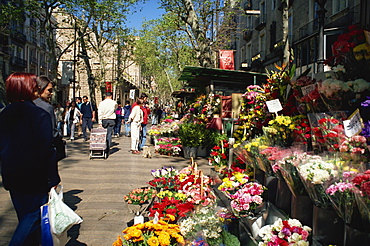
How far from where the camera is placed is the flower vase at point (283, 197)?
3188 millimetres

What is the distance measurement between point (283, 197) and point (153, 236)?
4.19 feet

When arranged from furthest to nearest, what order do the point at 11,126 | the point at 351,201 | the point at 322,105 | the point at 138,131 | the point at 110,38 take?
the point at 110,38, the point at 138,131, the point at 322,105, the point at 11,126, the point at 351,201

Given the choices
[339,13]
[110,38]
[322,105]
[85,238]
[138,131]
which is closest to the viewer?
[322,105]

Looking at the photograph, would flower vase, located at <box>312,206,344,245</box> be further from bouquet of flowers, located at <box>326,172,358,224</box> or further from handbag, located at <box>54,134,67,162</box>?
handbag, located at <box>54,134,67,162</box>

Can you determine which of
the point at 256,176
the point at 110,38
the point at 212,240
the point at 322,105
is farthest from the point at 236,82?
the point at 110,38

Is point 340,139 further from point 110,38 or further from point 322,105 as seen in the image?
point 110,38

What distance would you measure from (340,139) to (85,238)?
3.15 m

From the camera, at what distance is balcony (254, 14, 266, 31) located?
2951 cm

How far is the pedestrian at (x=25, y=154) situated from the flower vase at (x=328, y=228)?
2.32 m

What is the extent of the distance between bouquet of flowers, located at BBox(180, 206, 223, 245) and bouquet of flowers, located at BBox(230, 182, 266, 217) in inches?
8.8

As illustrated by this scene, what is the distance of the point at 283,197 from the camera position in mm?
3238

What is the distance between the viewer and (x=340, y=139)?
9.15 ft

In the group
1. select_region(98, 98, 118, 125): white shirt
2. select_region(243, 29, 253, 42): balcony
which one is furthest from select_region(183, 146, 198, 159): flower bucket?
select_region(243, 29, 253, 42): balcony

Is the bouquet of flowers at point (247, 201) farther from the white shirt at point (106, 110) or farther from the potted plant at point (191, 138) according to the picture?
→ the white shirt at point (106, 110)
